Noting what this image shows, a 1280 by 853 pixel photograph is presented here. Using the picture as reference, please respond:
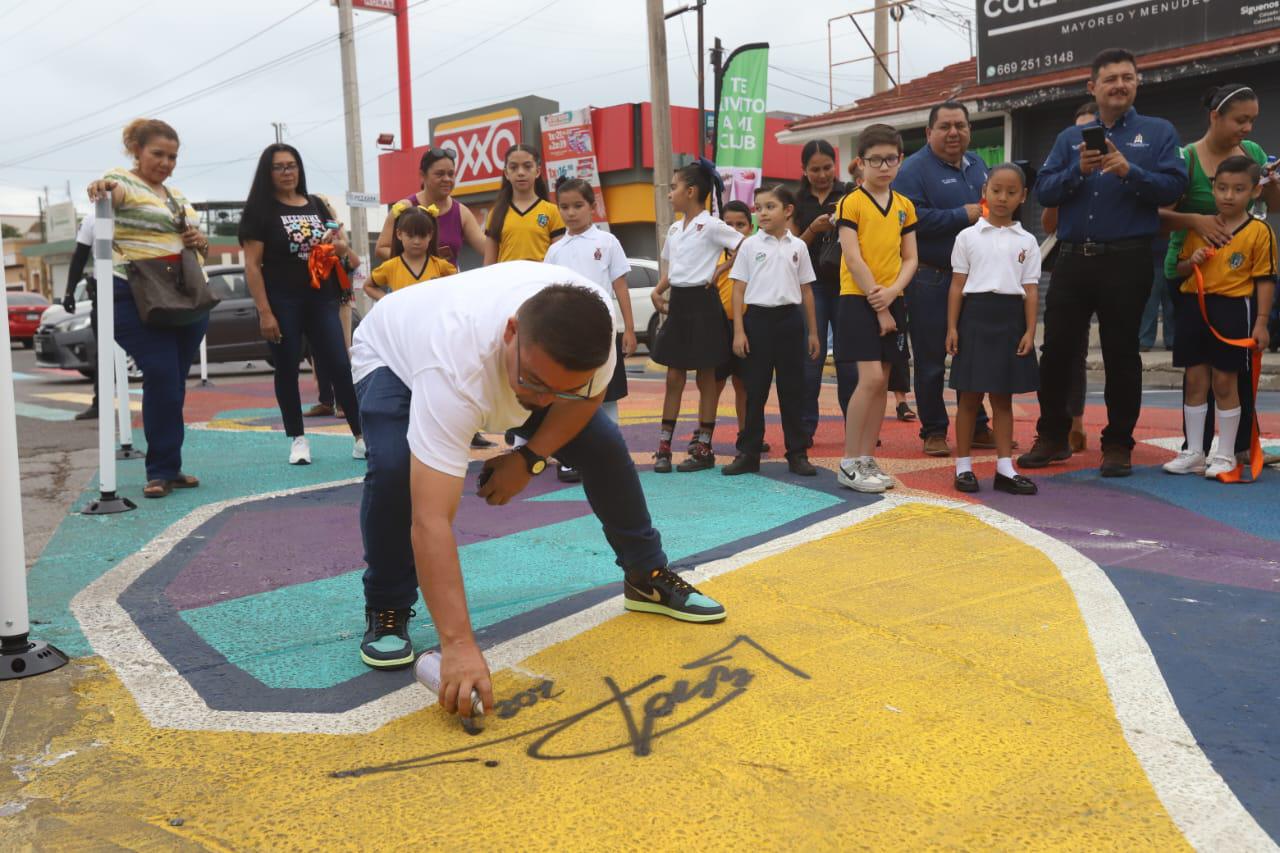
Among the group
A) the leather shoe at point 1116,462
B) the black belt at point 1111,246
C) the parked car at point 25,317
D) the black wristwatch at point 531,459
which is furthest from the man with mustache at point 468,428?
the parked car at point 25,317

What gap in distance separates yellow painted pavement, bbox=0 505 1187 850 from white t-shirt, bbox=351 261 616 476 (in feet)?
2.30

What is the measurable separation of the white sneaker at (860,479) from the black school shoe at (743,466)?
2.26 ft

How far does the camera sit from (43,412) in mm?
10531

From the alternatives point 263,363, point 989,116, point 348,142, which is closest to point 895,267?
point 989,116

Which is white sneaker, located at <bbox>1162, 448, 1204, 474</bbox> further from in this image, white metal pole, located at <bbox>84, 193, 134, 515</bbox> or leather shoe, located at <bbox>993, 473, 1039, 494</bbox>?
white metal pole, located at <bbox>84, 193, 134, 515</bbox>

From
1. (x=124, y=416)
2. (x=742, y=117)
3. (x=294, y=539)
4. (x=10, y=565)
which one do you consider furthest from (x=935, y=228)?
(x=742, y=117)

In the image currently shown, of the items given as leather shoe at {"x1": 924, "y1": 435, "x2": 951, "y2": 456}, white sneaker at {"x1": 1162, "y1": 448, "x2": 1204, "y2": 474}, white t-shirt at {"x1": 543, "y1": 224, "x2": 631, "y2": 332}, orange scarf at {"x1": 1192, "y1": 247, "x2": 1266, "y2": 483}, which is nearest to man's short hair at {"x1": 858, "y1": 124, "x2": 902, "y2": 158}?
white t-shirt at {"x1": 543, "y1": 224, "x2": 631, "y2": 332}

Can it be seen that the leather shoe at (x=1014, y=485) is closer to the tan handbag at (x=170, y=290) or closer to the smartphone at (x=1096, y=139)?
the smartphone at (x=1096, y=139)

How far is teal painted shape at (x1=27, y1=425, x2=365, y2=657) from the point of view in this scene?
3654mm

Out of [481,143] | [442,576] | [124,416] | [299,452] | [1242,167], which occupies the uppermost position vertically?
[481,143]

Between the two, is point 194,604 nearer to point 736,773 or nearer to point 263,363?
point 736,773

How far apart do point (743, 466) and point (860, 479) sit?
84cm

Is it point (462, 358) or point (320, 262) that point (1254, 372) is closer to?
point (462, 358)
